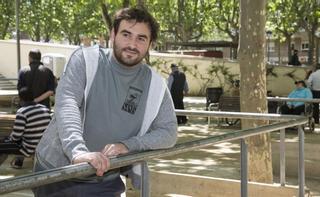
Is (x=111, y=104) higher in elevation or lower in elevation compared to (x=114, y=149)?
higher

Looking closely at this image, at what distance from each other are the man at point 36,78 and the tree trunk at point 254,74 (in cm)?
303

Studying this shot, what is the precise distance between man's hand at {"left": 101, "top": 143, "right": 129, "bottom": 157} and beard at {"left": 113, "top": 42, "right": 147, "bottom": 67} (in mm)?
390

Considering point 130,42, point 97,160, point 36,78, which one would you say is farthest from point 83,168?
point 36,78

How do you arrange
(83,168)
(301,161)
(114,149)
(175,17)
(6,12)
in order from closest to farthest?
(83,168) → (114,149) → (301,161) → (6,12) → (175,17)

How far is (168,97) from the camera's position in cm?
281

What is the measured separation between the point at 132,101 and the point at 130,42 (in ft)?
0.87

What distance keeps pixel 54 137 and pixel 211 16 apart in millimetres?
34167

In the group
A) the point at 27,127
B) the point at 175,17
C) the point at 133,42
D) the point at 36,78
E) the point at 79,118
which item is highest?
→ the point at 175,17

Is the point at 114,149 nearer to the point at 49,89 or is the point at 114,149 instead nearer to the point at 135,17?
the point at 135,17

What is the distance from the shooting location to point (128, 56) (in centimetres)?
260

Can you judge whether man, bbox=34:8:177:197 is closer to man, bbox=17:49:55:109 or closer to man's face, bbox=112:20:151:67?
man's face, bbox=112:20:151:67

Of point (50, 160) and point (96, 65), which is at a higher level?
point (96, 65)

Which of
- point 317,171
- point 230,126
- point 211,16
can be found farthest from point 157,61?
point 317,171

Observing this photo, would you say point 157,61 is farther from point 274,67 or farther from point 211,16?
point 211,16
